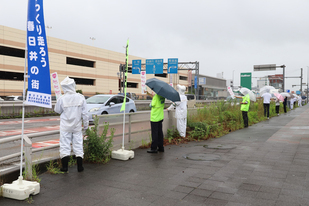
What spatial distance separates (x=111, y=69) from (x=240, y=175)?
54.7 meters

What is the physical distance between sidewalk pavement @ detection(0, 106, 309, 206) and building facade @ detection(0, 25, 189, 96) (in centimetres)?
3180

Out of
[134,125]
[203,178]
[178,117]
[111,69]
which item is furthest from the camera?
[111,69]

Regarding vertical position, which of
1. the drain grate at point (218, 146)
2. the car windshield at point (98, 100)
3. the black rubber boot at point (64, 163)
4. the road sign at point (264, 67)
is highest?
the road sign at point (264, 67)

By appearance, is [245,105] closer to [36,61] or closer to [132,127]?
[132,127]

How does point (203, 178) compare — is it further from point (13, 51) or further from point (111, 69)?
point (111, 69)

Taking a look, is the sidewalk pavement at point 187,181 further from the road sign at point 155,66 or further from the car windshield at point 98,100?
the road sign at point 155,66

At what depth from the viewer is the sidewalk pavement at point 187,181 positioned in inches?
160

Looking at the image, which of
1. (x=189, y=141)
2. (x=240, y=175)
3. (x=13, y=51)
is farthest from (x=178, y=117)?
(x=13, y=51)

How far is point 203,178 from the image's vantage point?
5.11 metres

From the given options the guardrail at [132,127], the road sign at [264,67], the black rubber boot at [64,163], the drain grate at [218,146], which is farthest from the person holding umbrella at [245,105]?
the road sign at [264,67]

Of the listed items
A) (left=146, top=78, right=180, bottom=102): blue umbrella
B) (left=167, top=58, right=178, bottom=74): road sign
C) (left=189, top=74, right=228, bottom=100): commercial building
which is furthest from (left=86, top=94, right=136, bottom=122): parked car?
(left=189, top=74, right=228, bottom=100): commercial building

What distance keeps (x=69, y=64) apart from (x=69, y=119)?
1889 inches

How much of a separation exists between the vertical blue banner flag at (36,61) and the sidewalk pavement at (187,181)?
152 cm

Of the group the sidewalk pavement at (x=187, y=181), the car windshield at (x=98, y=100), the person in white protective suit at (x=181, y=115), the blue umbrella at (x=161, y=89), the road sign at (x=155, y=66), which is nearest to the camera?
the sidewalk pavement at (x=187, y=181)
